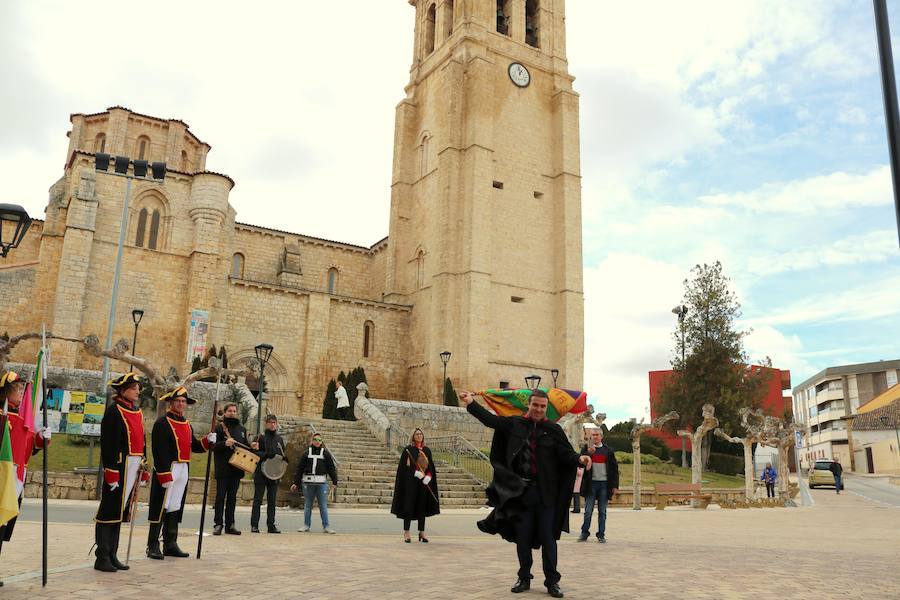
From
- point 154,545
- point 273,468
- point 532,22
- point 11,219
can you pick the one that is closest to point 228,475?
point 273,468

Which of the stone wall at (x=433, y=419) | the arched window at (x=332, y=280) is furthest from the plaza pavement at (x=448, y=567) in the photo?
the arched window at (x=332, y=280)

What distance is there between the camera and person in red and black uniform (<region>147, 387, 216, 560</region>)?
7.43 metres

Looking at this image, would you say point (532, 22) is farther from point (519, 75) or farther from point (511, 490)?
point (511, 490)

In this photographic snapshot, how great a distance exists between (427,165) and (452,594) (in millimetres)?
35778

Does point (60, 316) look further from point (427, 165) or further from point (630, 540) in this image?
point (630, 540)

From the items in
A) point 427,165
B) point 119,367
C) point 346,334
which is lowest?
point 119,367

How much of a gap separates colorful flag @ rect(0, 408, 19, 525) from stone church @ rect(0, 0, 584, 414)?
25.8m

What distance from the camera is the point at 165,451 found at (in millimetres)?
7469

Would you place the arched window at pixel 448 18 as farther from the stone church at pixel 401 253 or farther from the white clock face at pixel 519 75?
the white clock face at pixel 519 75

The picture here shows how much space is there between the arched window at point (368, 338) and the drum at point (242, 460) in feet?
89.9

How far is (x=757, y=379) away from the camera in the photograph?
3931cm

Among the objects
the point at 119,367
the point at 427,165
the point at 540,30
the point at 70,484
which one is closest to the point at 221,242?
the point at 119,367

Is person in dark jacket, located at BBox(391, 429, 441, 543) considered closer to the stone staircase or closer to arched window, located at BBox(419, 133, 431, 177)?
the stone staircase

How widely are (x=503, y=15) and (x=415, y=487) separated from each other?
37.7m
